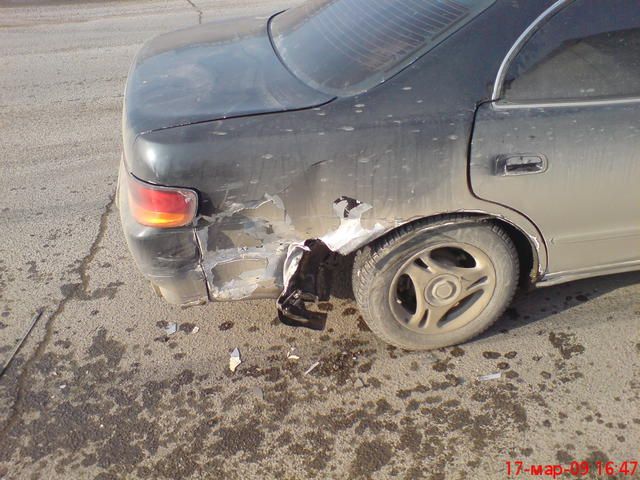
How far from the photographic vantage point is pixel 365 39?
2.66 m

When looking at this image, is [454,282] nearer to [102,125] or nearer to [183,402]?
[183,402]

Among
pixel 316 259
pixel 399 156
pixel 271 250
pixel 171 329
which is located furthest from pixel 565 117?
pixel 171 329

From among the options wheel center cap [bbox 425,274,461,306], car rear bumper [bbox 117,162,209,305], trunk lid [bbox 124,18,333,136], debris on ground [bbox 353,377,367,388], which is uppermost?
trunk lid [bbox 124,18,333,136]

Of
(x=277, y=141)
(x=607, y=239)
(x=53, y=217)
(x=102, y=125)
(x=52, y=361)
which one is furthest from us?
(x=102, y=125)

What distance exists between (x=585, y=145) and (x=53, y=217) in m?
3.43

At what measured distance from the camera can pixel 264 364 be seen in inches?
114

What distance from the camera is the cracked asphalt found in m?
2.42

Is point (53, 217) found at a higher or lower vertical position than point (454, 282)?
lower

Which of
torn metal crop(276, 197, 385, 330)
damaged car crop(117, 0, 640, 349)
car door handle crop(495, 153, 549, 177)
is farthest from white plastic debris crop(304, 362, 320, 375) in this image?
car door handle crop(495, 153, 549, 177)

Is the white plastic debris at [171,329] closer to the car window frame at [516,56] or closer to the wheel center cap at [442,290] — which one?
the wheel center cap at [442,290]

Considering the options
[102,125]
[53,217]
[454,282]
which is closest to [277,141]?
[454,282]

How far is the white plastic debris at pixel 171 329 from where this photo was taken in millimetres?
3115

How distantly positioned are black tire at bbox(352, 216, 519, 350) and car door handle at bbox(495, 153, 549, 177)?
26cm

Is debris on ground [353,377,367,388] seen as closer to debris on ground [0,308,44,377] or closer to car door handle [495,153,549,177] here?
car door handle [495,153,549,177]
